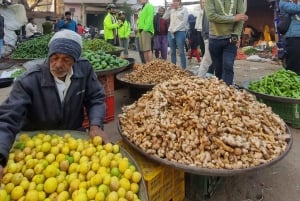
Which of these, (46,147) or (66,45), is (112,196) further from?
(66,45)

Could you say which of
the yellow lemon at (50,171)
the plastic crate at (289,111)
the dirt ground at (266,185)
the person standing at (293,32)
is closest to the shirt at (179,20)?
the person standing at (293,32)

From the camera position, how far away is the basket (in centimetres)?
440

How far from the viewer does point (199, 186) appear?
2.90 meters

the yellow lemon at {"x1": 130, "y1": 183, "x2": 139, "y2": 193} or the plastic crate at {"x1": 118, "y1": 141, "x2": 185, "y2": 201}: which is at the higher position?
the yellow lemon at {"x1": 130, "y1": 183, "x2": 139, "y2": 193}

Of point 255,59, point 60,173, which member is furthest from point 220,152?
point 255,59

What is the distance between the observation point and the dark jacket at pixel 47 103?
222 centimetres

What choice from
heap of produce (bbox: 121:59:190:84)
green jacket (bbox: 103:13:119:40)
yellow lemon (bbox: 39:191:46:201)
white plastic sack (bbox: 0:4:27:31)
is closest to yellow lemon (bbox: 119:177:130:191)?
yellow lemon (bbox: 39:191:46:201)

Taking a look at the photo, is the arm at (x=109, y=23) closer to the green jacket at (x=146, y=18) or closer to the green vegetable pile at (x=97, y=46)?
the green jacket at (x=146, y=18)

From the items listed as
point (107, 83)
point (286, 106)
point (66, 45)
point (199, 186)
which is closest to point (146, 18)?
point (107, 83)

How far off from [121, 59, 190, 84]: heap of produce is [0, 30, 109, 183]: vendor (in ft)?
7.23

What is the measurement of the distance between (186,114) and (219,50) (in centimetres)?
234

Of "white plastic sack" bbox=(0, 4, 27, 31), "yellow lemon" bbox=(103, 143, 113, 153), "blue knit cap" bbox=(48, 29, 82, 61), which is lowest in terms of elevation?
"yellow lemon" bbox=(103, 143, 113, 153)

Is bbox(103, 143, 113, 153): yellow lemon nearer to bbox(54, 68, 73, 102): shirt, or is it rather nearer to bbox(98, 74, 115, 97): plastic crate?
bbox(54, 68, 73, 102): shirt

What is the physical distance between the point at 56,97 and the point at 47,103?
0.27ft
